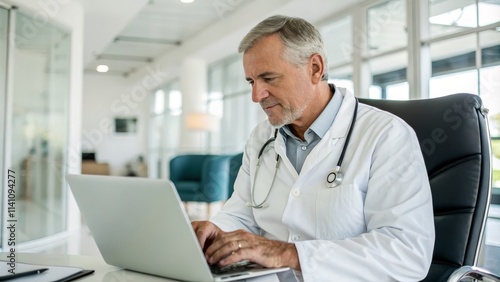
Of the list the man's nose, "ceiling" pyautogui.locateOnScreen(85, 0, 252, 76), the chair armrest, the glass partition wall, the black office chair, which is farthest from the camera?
"ceiling" pyautogui.locateOnScreen(85, 0, 252, 76)

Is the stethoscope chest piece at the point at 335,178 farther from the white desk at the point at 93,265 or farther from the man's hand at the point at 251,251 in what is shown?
the white desk at the point at 93,265

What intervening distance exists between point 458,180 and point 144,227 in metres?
0.85

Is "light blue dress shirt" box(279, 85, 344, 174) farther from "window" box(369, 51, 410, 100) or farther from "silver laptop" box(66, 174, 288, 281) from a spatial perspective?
"window" box(369, 51, 410, 100)

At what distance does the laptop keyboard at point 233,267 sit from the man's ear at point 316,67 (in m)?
0.71

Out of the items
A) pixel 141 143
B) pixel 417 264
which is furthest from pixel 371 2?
pixel 141 143

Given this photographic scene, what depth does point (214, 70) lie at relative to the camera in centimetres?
1016

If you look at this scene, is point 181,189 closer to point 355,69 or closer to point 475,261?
point 355,69

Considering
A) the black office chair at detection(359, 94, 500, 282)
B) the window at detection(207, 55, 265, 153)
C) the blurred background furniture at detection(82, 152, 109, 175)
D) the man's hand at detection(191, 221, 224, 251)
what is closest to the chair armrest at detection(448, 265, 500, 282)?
the black office chair at detection(359, 94, 500, 282)

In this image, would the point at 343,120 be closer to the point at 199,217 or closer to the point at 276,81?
the point at 276,81

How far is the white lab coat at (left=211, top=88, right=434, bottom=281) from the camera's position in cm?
104

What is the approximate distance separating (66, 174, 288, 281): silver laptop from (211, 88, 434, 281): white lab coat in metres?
0.24

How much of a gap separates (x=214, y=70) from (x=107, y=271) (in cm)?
932

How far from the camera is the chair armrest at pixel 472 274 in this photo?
1.09m

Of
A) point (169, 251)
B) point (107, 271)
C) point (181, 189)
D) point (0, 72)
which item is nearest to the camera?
point (169, 251)
